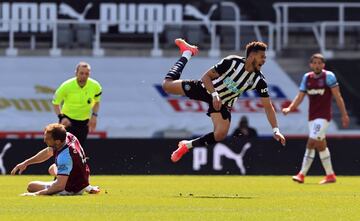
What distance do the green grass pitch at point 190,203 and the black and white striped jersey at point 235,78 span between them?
1.24 m

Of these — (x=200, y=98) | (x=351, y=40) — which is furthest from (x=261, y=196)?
(x=351, y=40)

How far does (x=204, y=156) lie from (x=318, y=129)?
461cm

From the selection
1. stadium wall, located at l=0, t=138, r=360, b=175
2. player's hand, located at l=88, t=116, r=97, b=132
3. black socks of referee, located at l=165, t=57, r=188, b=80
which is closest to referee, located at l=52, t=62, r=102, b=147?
player's hand, located at l=88, t=116, r=97, b=132

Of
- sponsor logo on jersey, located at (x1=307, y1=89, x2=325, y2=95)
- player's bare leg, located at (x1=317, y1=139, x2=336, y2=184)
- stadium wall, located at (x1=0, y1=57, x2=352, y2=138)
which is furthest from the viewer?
stadium wall, located at (x1=0, y1=57, x2=352, y2=138)

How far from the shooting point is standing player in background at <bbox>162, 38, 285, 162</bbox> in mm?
14062

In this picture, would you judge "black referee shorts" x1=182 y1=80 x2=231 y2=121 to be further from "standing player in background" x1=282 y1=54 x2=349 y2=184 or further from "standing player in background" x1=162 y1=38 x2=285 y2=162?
"standing player in background" x1=282 y1=54 x2=349 y2=184

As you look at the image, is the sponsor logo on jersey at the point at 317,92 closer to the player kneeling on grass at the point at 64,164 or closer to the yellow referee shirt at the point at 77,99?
the yellow referee shirt at the point at 77,99

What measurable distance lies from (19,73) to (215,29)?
5.05m

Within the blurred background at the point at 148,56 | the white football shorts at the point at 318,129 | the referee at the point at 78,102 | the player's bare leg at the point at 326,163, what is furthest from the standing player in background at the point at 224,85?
the blurred background at the point at 148,56

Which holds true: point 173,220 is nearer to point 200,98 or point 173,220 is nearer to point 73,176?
point 73,176

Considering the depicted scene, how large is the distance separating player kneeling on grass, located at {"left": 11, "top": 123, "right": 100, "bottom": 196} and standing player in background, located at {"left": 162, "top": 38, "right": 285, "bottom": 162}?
181 centimetres

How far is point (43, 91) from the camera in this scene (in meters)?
29.7

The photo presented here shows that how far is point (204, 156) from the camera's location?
22172 millimetres

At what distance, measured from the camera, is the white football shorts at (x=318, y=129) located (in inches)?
703
